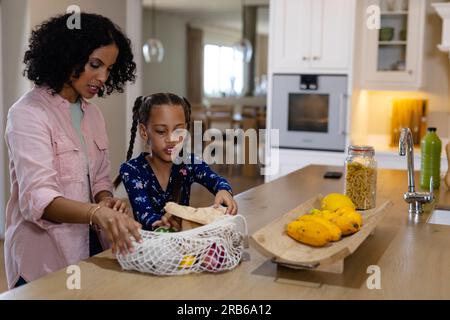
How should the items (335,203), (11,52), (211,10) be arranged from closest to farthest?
(335,203) < (11,52) < (211,10)

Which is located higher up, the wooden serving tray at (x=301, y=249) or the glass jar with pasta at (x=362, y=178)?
the glass jar with pasta at (x=362, y=178)

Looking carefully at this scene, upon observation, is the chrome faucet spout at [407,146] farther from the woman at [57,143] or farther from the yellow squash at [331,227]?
the woman at [57,143]

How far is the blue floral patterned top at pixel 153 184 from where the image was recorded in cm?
161

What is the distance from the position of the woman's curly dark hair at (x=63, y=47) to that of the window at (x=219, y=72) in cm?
1166

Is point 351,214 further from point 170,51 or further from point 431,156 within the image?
point 170,51

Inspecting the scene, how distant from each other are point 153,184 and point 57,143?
294mm

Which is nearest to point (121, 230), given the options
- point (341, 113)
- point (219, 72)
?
point (341, 113)

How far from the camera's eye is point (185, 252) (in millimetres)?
1284

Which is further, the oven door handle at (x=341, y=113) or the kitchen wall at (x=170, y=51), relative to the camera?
the kitchen wall at (x=170, y=51)

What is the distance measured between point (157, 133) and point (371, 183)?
737 millimetres

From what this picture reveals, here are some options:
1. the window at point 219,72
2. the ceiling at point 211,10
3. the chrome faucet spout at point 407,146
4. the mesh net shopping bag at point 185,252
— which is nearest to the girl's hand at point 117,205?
the mesh net shopping bag at point 185,252

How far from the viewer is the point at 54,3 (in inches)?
180

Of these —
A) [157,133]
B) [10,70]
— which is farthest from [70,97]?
[10,70]

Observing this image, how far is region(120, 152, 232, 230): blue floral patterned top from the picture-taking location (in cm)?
161
